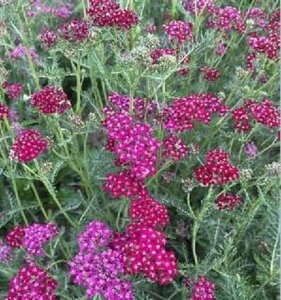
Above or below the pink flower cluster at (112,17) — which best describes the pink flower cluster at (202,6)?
below

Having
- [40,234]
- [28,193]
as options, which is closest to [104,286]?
[40,234]

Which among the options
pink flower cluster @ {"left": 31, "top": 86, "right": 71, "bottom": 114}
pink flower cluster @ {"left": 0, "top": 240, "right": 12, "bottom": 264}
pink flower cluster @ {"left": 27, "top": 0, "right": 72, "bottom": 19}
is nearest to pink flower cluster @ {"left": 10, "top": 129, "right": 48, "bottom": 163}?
pink flower cluster @ {"left": 31, "top": 86, "right": 71, "bottom": 114}

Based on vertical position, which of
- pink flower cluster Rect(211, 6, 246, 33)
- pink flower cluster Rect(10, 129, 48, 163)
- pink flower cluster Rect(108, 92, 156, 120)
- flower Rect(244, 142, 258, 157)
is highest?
pink flower cluster Rect(211, 6, 246, 33)

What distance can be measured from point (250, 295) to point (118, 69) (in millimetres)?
1148

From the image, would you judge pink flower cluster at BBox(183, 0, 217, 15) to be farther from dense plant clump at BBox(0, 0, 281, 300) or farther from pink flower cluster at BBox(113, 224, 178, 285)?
pink flower cluster at BBox(113, 224, 178, 285)

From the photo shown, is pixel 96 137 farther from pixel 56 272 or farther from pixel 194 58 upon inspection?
pixel 56 272

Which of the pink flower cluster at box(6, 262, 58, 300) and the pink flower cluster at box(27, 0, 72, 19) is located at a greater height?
the pink flower cluster at box(27, 0, 72, 19)

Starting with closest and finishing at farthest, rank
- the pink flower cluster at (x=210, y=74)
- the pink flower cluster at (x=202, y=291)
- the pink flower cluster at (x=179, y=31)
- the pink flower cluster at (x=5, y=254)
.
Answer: the pink flower cluster at (x=202, y=291) → the pink flower cluster at (x=5, y=254) → the pink flower cluster at (x=179, y=31) → the pink flower cluster at (x=210, y=74)

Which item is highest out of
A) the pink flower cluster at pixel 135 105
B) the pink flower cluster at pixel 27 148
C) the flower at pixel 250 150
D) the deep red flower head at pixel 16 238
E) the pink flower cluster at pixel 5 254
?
the pink flower cluster at pixel 27 148

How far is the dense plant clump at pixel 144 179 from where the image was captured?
2.32 meters

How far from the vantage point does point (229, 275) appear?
2.45 metres

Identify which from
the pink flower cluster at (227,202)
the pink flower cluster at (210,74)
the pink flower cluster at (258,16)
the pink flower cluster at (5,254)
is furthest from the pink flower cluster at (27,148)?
the pink flower cluster at (258,16)

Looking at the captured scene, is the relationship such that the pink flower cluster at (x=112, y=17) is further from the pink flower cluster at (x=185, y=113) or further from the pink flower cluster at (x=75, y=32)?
the pink flower cluster at (x=185, y=113)

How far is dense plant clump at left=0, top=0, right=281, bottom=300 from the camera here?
7.61 ft
